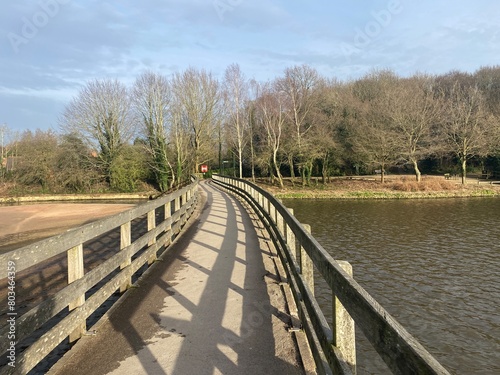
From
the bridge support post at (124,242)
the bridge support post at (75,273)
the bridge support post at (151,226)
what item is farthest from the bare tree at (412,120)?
the bridge support post at (75,273)

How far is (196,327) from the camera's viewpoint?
4297mm

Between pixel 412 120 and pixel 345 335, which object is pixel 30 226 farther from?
pixel 412 120

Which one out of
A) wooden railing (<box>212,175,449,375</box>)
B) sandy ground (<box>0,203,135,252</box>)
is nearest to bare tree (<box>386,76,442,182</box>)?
sandy ground (<box>0,203,135,252</box>)

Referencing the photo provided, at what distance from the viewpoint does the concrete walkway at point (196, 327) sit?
3.44 metres

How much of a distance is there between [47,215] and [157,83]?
2613 cm

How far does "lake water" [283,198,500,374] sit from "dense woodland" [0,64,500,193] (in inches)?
778

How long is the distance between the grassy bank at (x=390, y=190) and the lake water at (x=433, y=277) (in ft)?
45.7

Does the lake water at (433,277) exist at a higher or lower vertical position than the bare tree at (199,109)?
lower

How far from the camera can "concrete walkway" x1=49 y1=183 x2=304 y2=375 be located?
3.44 metres

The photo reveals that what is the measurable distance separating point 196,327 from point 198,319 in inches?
9.2

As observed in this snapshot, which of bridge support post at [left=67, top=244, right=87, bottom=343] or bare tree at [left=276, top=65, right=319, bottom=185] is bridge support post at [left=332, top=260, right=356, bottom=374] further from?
bare tree at [left=276, top=65, right=319, bottom=185]

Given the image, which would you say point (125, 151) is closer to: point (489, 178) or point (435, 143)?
point (435, 143)

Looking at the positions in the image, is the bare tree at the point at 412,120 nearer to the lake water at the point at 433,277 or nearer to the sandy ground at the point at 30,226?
the lake water at the point at 433,277

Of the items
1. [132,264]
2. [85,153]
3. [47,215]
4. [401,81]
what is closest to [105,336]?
[132,264]
